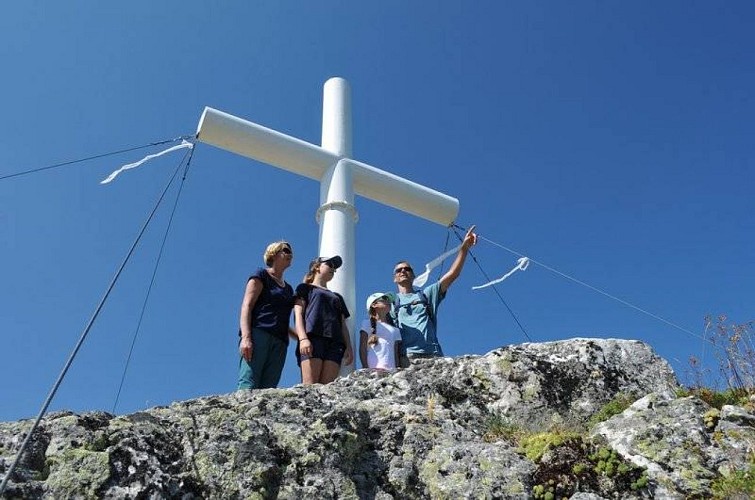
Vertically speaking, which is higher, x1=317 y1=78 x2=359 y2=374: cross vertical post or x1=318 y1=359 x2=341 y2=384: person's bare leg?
x1=317 y1=78 x2=359 y2=374: cross vertical post

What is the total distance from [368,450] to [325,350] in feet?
8.17

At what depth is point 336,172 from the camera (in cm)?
886

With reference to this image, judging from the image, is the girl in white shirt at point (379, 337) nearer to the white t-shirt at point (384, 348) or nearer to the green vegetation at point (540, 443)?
the white t-shirt at point (384, 348)

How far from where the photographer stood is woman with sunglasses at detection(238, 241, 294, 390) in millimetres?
5863

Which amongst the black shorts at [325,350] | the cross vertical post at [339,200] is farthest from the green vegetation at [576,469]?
the cross vertical post at [339,200]

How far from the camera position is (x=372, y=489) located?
138 inches

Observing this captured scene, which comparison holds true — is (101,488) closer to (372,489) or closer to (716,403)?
(372,489)

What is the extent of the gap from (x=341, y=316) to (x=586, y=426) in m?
2.63

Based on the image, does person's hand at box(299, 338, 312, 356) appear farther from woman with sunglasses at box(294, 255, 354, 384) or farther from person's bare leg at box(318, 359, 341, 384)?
person's bare leg at box(318, 359, 341, 384)

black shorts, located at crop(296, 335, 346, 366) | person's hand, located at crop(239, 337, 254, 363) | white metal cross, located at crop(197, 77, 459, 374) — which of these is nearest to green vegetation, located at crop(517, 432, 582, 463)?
black shorts, located at crop(296, 335, 346, 366)

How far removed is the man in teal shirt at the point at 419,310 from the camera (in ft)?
22.9

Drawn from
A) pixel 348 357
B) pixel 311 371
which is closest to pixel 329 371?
pixel 311 371

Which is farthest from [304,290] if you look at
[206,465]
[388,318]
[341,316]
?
[206,465]

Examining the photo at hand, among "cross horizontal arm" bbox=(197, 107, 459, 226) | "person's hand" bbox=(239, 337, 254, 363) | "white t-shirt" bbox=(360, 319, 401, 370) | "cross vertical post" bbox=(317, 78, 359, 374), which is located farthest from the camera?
"cross horizontal arm" bbox=(197, 107, 459, 226)
